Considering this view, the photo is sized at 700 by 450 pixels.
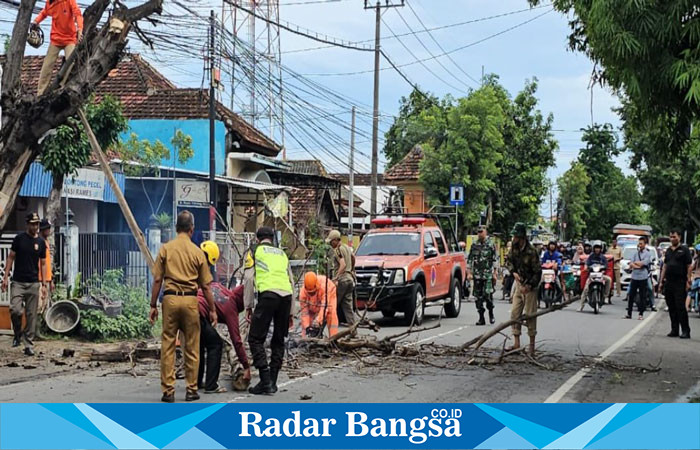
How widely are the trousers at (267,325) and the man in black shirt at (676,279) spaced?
371 inches

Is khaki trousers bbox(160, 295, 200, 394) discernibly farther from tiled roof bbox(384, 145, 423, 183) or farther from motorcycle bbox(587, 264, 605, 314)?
tiled roof bbox(384, 145, 423, 183)

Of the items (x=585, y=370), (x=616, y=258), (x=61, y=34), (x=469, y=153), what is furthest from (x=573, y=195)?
(x=61, y=34)

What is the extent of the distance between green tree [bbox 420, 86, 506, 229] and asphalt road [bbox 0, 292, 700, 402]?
21728 millimetres

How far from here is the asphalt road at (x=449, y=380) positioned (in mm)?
9445

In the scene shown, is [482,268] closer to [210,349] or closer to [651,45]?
[651,45]

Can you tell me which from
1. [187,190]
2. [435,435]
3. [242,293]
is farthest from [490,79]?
[435,435]

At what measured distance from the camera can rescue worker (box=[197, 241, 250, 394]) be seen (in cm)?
939

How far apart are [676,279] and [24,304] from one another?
1158 centimetres

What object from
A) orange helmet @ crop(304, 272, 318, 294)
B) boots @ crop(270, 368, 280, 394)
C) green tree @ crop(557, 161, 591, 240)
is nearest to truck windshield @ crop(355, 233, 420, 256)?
orange helmet @ crop(304, 272, 318, 294)

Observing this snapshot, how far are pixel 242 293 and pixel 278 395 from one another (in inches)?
48.7

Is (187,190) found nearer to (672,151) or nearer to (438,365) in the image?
(438,365)

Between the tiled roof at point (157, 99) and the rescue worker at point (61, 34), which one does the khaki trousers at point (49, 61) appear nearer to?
the rescue worker at point (61, 34)

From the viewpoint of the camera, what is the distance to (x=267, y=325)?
9477 millimetres

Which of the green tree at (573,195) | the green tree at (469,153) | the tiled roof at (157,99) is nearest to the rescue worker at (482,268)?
the tiled roof at (157,99)
